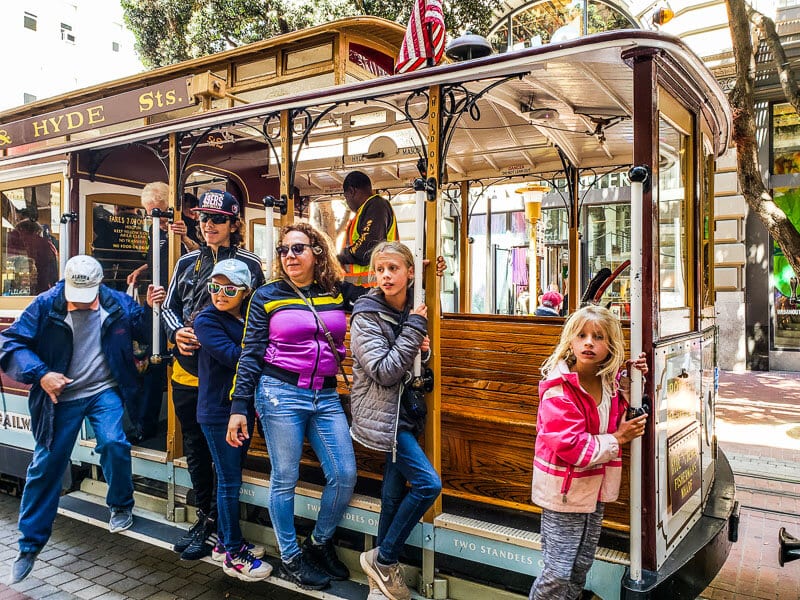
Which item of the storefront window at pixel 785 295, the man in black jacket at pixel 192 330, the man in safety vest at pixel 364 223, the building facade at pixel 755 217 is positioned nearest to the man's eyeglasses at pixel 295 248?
the man in black jacket at pixel 192 330

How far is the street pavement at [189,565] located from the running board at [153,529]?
0.65 feet

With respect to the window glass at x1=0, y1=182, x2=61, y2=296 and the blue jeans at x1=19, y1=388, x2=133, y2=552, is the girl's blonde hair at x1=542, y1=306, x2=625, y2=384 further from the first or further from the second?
the window glass at x1=0, y1=182, x2=61, y2=296

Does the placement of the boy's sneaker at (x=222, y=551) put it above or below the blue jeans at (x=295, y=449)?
below

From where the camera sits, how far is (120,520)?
4.05m

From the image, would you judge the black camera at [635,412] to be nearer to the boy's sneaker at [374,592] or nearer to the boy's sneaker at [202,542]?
the boy's sneaker at [374,592]

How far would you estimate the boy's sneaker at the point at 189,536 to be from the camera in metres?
3.74

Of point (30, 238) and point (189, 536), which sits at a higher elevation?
point (30, 238)

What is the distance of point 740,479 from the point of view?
594 centimetres

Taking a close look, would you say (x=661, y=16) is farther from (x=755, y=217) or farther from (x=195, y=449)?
(x=755, y=217)

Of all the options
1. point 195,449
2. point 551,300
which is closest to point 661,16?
point 551,300

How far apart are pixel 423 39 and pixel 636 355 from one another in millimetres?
2300

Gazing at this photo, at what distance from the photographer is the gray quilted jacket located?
2.92m

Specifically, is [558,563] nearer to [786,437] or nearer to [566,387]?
[566,387]

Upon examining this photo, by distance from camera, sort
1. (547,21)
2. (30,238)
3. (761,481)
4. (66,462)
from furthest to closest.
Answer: (547,21) → (761,481) → (30,238) → (66,462)
